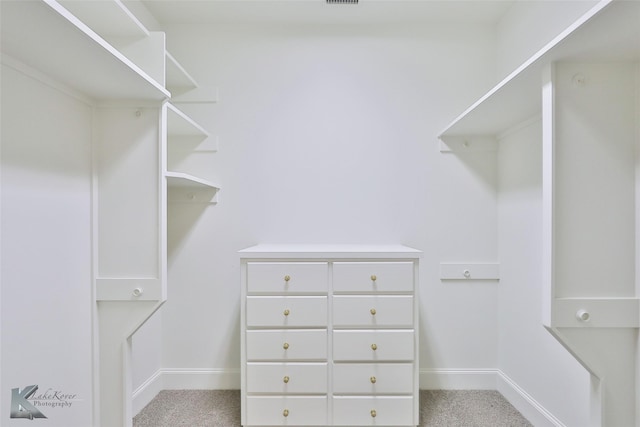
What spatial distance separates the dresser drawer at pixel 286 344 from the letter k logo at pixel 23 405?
2.58 feet

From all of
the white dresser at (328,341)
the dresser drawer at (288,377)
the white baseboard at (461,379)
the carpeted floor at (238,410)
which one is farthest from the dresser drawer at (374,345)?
the white baseboard at (461,379)

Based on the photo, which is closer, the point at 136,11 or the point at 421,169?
the point at 136,11

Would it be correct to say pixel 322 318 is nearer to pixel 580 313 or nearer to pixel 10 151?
pixel 580 313

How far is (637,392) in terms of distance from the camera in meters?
1.04

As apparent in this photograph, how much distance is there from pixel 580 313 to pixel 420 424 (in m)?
1.03

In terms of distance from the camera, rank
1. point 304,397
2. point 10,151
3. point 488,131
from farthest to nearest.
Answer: point 488,131, point 304,397, point 10,151

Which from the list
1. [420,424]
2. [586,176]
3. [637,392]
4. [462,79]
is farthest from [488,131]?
[420,424]

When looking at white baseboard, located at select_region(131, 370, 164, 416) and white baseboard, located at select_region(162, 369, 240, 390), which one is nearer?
white baseboard, located at select_region(131, 370, 164, 416)

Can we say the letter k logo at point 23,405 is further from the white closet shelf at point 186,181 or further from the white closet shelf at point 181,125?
the white closet shelf at point 181,125

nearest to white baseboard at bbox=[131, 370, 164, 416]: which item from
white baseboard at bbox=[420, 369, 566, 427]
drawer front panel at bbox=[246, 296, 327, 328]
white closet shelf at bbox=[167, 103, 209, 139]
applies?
drawer front panel at bbox=[246, 296, 327, 328]

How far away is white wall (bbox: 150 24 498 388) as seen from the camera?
6.72 ft

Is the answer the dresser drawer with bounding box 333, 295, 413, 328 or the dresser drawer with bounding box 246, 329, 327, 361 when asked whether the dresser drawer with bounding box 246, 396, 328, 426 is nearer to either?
the dresser drawer with bounding box 246, 329, 327, 361

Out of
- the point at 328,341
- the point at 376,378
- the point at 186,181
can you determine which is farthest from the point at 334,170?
the point at 376,378

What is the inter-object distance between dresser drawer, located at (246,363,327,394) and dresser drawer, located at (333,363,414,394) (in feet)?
0.26
